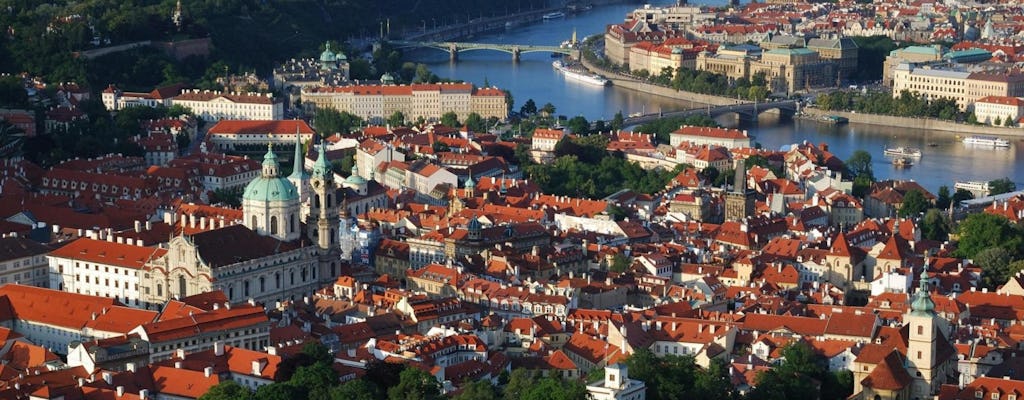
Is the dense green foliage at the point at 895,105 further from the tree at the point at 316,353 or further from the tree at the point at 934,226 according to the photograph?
the tree at the point at 316,353

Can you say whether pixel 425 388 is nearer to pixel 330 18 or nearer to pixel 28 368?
pixel 28 368

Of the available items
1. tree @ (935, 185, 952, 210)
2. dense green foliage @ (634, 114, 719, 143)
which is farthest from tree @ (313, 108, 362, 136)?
tree @ (935, 185, 952, 210)

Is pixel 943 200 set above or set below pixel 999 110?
above

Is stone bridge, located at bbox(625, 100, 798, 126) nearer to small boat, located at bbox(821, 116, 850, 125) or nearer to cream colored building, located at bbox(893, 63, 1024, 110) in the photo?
small boat, located at bbox(821, 116, 850, 125)

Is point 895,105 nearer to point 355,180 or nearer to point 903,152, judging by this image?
point 903,152

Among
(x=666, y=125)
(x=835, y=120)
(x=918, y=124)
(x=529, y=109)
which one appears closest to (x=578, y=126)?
(x=666, y=125)

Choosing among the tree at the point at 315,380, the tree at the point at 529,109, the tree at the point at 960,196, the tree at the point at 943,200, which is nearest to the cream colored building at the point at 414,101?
the tree at the point at 529,109
